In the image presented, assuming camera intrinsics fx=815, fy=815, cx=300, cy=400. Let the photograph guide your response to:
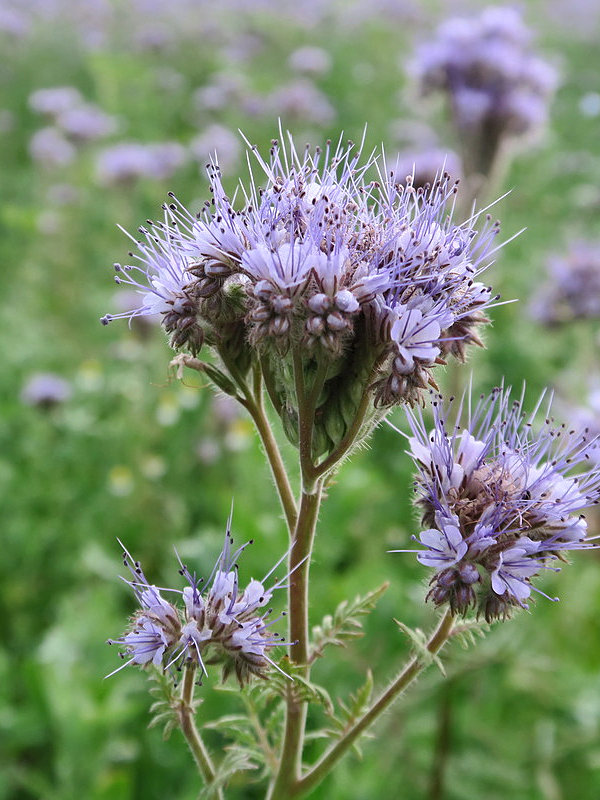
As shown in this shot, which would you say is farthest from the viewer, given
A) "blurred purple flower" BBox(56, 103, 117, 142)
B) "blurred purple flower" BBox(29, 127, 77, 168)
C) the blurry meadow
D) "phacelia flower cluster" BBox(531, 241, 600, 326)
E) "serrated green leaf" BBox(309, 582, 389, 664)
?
"blurred purple flower" BBox(29, 127, 77, 168)

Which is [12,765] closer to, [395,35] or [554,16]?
[395,35]

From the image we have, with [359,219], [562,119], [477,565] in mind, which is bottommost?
[477,565]

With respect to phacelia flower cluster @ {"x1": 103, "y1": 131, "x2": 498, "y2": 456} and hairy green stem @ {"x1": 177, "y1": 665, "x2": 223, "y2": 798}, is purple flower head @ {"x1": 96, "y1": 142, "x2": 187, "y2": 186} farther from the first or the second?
hairy green stem @ {"x1": 177, "y1": 665, "x2": 223, "y2": 798}

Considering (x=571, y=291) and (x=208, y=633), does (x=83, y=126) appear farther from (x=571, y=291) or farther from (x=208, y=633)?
(x=208, y=633)

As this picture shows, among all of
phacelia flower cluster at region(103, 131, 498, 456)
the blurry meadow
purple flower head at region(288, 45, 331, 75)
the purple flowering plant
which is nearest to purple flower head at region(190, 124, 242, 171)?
the blurry meadow

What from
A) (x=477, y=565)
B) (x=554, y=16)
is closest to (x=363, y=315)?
(x=477, y=565)

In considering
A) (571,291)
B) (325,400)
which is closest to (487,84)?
(571,291)

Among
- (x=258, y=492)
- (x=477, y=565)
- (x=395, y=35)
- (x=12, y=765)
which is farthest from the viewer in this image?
(x=395, y=35)

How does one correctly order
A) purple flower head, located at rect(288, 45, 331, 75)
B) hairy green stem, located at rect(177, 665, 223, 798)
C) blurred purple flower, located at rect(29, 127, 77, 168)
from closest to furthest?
hairy green stem, located at rect(177, 665, 223, 798)
blurred purple flower, located at rect(29, 127, 77, 168)
purple flower head, located at rect(288, 45, 331, 75)
